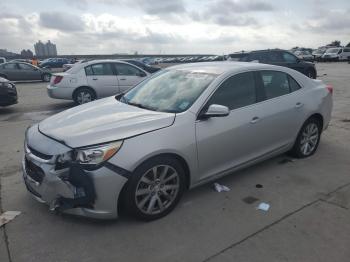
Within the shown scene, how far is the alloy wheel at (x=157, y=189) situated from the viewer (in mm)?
3531

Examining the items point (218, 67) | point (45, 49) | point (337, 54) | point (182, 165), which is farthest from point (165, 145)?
point (45, 49)

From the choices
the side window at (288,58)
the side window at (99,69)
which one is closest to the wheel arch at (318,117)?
the side window at (99,69)

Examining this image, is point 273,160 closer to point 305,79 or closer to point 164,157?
point 305,79

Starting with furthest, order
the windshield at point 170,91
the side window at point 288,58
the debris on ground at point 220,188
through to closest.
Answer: the side window at point 288,58
the debris on ground at point 220,188
the windshield at point 170,91

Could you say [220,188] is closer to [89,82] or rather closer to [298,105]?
[298,105]

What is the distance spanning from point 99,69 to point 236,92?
309 inches

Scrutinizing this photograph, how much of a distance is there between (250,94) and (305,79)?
1419 millimetres

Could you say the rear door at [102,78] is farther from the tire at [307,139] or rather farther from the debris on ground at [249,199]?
the debris on ground at [249,199]

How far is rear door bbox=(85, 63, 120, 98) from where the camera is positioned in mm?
11180

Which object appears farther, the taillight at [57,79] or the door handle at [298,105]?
the taillight at [57,79]

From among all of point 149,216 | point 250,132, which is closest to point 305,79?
point 250,132

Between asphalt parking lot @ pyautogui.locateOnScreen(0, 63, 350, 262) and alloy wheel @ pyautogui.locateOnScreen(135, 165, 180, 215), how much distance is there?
0.56 ft

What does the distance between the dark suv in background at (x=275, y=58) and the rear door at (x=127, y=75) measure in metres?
5.18

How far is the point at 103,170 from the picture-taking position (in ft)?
10.6
